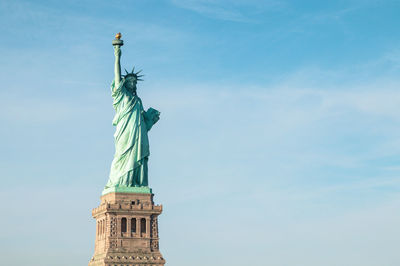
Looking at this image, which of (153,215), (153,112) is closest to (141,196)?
(153,215)

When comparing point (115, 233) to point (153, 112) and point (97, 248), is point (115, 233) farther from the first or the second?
point (153, 112)

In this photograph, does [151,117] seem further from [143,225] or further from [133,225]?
[133,225]

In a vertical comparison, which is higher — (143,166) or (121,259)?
(143,166)

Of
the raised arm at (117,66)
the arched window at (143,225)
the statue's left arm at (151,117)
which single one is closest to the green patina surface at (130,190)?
the arched window at (143,225)

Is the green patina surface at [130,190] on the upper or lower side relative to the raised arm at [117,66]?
lower

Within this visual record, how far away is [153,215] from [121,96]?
10919mm

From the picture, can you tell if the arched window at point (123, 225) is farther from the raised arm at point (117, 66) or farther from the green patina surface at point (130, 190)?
the raised arm at point (117, 66)

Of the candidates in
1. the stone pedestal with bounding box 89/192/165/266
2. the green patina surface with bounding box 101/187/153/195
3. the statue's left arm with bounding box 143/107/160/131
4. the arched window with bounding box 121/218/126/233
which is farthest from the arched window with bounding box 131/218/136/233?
the statue's left arm with bounding box 143/107/160/131

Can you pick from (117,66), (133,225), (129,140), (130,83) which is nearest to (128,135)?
(129,140)

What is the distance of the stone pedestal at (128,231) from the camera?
89.2 m

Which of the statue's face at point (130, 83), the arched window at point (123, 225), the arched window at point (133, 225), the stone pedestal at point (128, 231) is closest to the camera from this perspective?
the stone pedestal at point (128, 231)

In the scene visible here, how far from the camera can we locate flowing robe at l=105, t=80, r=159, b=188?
9138 centimetres

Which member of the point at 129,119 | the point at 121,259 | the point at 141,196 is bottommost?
the point at 121,259

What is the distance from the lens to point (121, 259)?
8888 centimetres
